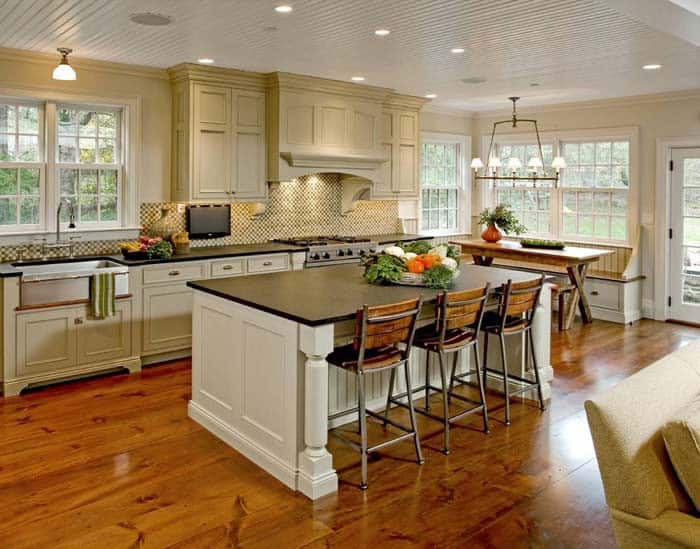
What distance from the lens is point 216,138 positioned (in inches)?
235

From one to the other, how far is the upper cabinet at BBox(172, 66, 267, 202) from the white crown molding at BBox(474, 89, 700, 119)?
3768 mm

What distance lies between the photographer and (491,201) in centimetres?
905

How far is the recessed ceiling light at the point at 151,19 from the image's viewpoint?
4.05 meters

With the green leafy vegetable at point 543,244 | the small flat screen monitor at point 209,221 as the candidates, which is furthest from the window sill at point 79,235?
the green leafy vegetable at point 543,244

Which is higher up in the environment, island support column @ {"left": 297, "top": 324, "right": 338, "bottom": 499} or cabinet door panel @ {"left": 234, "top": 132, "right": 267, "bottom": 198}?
cabinet door panel @ {"left": 234, "top": 132, "right": 267, "bottom": 198}

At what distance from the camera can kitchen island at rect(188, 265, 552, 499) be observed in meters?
3.22

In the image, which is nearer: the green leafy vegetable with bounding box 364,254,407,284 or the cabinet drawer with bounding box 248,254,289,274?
the green leafy vegetable with bounding box 364,254,407,284

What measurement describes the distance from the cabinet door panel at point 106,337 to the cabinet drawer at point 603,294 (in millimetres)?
5194

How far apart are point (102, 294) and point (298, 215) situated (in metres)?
2.60

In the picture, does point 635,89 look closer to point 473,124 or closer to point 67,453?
point 473,124

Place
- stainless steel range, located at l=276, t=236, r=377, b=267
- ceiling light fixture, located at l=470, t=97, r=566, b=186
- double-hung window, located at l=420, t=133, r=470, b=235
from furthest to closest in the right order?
double-hung window, located at l=420, t=133, r=470, b=235
ceiling light fixture, located at l=470, t=97, r=566, b=186
stainless steel range, located at l=276, t=236, r=377, b=267

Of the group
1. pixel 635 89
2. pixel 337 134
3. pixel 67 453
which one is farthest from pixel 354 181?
pixel 67 453

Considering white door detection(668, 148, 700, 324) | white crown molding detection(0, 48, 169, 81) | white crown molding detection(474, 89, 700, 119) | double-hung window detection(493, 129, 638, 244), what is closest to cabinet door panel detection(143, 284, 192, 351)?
white crown molding detection(0, 48, 169, 81)

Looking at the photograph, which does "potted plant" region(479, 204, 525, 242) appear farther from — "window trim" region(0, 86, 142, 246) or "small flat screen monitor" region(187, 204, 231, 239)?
"window trim" region(0, 86, 142, 246)
